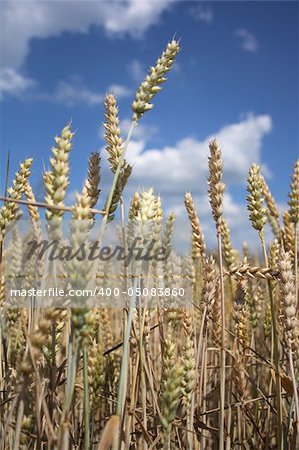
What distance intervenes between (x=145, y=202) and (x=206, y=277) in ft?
1.61

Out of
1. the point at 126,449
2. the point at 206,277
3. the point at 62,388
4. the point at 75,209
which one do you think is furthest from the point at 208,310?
the point at 62,388

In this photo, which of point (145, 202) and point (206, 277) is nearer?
point (145, 202)

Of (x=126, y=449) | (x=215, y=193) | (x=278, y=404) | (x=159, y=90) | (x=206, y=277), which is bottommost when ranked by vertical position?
(x=126, y=449)

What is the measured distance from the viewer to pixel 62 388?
2.39 meters

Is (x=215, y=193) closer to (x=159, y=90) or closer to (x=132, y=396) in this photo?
(x=159, y=90)

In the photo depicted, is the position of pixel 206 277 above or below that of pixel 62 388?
above

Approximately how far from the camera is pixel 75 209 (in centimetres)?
100

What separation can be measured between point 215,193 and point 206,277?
30cm

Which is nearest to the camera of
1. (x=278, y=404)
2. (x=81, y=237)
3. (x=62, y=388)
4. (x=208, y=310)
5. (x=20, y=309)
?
(x=81, y=237)

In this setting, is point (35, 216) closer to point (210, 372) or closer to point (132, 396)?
point (132, 396)

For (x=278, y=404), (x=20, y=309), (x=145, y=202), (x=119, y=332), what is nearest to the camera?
(x=145, y=202)

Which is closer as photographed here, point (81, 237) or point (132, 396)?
point (81, 237)

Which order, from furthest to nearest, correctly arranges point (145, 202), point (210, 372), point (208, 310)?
point (210, 372) < point (208, 310) < point (145, 202)

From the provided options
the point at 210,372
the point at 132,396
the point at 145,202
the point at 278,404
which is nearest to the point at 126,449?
the point at 132,396
